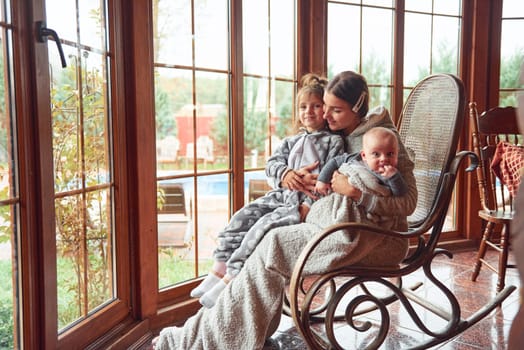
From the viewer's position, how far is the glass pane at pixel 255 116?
300 cm

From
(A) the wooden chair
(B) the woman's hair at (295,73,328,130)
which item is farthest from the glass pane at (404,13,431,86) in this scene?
(B) the woman's hair at (295,73,328,130)

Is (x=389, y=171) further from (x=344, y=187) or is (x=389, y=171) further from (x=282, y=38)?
(x=282, y=38)

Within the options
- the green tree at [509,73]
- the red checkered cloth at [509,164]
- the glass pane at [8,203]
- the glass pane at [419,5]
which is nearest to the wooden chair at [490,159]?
the red checkered cloth at [509,164]

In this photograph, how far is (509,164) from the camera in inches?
121

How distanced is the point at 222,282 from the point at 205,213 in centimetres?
78

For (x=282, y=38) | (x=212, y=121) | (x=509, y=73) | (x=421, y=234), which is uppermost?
(x=282, y=38)

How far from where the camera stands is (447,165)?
211cm

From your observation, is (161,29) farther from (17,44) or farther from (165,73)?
(17,44)

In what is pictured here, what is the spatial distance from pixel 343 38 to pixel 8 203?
268 cm

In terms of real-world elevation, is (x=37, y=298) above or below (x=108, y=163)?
below

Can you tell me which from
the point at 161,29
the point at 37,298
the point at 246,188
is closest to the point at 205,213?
the point at 246,188

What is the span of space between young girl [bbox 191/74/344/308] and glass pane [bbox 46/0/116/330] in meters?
0.44

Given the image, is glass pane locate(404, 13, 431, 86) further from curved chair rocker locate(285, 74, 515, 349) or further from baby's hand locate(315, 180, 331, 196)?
baby's hand locate(315, 180, 331, 196)

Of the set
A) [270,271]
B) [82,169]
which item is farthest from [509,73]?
[82,169]
